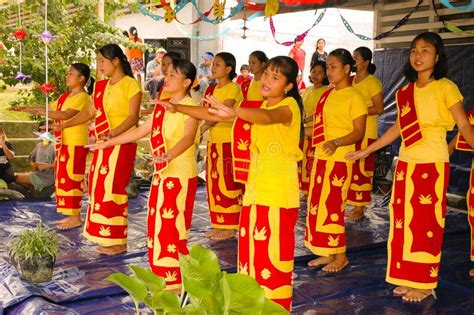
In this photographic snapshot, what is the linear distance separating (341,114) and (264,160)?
1.08 meters

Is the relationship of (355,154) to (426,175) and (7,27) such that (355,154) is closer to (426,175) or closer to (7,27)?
(426,175)

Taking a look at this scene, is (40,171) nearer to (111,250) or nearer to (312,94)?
(111,250)

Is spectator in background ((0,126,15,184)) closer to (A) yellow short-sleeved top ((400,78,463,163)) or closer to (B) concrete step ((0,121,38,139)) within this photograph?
(B) concrete step ((0,121,38,139))

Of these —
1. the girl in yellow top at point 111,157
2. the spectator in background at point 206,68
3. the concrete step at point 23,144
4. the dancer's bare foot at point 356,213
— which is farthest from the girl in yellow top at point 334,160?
the spectator in background at point 206,68

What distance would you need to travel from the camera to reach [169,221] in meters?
3.35

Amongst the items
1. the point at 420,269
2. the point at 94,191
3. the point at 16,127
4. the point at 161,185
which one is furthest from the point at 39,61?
the point at 420,269

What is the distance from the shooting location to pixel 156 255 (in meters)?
3.39

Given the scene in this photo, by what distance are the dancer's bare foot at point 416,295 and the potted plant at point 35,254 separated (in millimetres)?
1991

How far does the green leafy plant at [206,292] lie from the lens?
3.80ft

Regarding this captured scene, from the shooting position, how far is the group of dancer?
2879 millimetres

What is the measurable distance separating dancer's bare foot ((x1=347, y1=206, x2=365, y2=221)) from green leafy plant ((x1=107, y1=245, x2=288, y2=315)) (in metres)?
4.37

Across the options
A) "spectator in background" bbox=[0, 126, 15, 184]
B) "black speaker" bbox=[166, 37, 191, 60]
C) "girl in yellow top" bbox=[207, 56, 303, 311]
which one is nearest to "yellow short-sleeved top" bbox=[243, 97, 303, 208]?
"girl in yellow top" bbox=[207, 56, 303, 311]

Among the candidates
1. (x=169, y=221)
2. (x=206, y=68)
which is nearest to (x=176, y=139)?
(x=169, y=221)

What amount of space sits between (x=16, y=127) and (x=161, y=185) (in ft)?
16.2
